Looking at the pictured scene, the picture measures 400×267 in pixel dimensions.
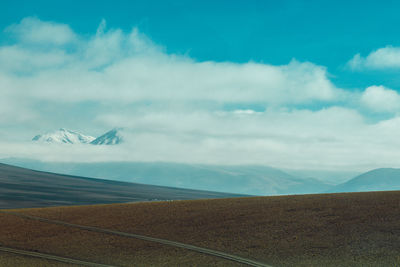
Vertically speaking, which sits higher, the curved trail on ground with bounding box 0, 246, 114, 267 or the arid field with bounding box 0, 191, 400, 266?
the arid field with bounding box 0, 191, 400, 266

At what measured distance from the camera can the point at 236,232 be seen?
4741cm

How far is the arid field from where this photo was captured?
37.2 metres

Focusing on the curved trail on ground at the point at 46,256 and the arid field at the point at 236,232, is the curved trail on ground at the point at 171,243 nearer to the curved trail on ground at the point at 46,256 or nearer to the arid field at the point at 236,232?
the arid field at the point at 236,232

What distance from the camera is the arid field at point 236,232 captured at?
1464 inches

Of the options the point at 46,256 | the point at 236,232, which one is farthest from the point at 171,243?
the point at 46,256

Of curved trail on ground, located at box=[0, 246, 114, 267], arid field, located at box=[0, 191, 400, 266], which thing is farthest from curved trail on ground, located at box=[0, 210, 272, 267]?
curved trail on ground, located at box=[0, 246, 114, 267]

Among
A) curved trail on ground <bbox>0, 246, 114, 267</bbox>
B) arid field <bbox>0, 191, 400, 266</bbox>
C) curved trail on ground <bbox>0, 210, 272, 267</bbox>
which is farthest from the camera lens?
arid field <bbox>0, 191, 400, 266</bbox>

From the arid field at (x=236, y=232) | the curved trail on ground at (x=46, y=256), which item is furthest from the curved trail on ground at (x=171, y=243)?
the curved trail on ground at (x=46, y=256)

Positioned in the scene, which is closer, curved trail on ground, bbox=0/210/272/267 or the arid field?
curved trail on ground, bbox=0/210/272/267

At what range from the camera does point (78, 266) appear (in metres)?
35.8

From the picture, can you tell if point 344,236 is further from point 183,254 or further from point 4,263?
point 4,263

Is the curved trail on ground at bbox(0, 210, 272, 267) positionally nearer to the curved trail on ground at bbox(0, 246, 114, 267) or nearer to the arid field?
the arid field

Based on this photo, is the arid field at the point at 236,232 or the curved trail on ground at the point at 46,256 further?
the arid field at the point at 236,232

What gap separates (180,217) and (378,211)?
84.7 feet
